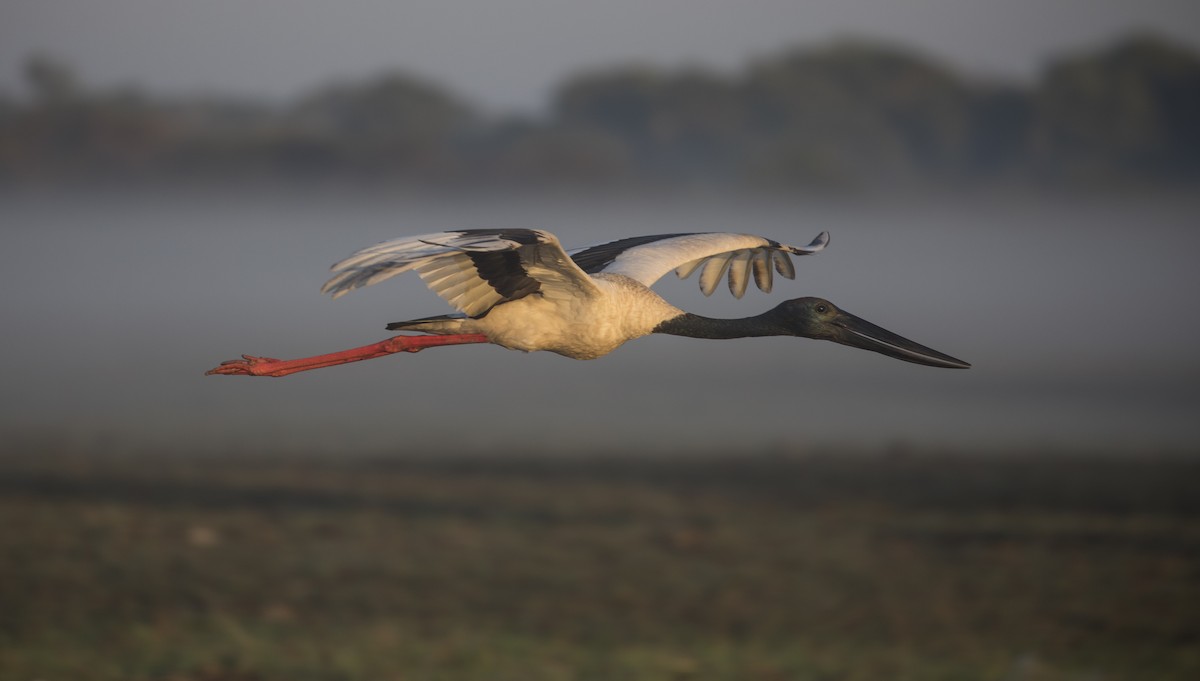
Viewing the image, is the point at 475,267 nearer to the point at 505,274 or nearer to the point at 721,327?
the point at 505,274

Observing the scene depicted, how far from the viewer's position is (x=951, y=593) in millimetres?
22359

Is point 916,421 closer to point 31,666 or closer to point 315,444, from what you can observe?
point 315,444

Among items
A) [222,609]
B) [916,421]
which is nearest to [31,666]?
[222,609]

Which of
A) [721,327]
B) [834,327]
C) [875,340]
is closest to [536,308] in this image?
[721,327]

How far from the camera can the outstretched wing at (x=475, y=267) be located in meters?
6.76

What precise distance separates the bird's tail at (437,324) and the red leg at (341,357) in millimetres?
85

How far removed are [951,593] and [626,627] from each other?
20.2 feet

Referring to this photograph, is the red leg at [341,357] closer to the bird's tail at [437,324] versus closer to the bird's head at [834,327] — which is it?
the bird's tail at [437,324]

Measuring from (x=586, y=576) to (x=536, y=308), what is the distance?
1563cm

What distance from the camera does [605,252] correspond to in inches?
368

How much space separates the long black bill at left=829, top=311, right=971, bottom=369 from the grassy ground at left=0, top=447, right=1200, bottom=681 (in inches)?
355

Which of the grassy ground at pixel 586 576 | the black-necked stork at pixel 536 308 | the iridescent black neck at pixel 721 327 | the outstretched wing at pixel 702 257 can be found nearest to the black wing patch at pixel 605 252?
the outstretched wing at pixel 702 257

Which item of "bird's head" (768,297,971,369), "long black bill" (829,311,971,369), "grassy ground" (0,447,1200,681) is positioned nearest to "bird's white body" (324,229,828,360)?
"bird's head" (768,297,971,369)

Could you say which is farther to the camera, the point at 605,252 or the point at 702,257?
the point at 605,252
